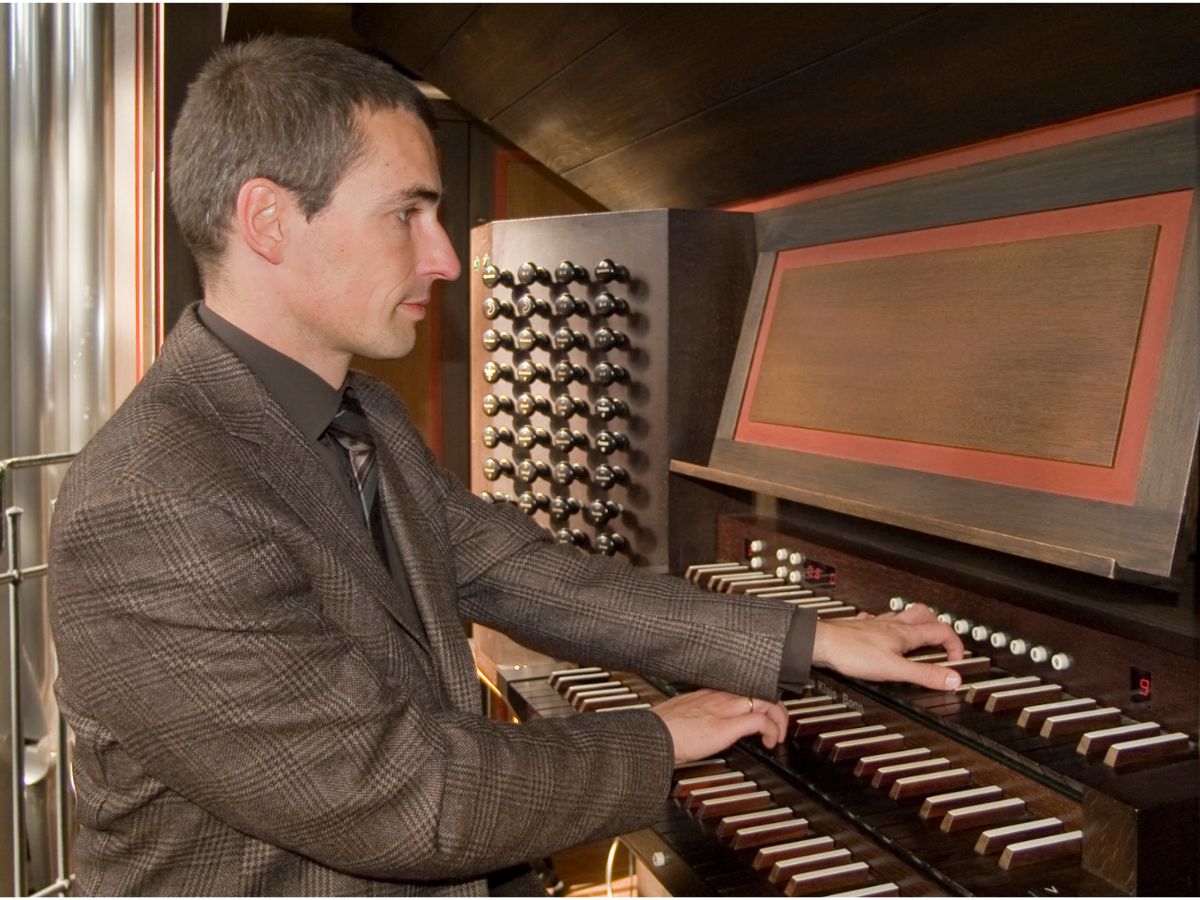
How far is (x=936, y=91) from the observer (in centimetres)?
196

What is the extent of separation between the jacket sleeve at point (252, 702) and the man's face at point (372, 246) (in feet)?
1.15

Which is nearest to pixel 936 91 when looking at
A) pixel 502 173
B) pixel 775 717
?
pixel 775 717

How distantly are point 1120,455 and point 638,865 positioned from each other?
1.95m

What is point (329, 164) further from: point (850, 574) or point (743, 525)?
point (743, 525)

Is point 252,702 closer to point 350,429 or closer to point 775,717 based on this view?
point 350,429

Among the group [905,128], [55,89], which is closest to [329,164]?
[905,128]

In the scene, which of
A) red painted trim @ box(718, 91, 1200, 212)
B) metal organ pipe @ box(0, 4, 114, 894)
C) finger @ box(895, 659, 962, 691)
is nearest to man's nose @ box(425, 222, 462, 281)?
finger @ box(895, 659, 962, 691)

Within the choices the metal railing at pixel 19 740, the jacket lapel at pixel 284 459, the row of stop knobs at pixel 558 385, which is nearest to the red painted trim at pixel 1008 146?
the row of stop knobs at pixel 558 385

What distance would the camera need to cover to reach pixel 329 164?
55.5 inches

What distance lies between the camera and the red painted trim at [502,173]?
3.91 metres

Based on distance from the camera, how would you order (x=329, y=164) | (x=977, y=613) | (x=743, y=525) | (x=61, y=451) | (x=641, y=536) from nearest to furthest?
(x=329, y=164) → (x=977, y=613) → (x=743, y=525) → (x=641, y=536) → (x=61, y=451)

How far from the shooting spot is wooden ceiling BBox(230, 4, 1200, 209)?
168 cm

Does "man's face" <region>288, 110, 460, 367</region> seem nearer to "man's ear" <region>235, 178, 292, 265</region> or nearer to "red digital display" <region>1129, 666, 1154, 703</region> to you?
"man's ear" <region>235, 178, 292, 265</region>

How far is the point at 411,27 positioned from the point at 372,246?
6.79 feet
